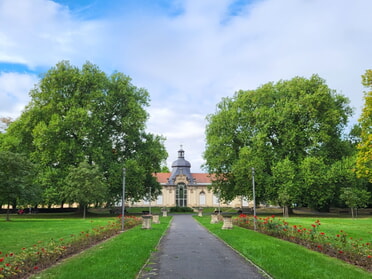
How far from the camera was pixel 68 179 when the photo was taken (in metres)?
31.5

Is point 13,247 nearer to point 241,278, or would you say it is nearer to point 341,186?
point 241,278

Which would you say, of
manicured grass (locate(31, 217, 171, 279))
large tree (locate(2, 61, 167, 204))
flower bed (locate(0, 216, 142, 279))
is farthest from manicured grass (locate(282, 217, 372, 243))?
large tree (locate(2, 61, 167, 204))

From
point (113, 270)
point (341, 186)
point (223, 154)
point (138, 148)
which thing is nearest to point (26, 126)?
point (138, 148)

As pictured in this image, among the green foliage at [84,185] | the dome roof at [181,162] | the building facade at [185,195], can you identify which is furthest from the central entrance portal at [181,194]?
the green foliage at [84,185]

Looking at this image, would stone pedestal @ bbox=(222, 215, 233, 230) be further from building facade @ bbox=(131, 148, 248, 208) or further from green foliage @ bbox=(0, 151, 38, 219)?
Answer: building facade @ bbox=(131, 148, 248, 208)

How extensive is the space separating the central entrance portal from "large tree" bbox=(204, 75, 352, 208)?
31825 millimetres

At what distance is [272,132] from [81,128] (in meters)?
22.1

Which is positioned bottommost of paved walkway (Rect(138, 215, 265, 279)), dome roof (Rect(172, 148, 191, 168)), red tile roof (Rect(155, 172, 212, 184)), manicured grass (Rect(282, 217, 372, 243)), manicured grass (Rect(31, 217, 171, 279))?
manicured grass (Rect(282, 217, 372, 243))

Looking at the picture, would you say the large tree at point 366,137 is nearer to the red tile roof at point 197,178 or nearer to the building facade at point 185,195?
the building facade at point 185,195

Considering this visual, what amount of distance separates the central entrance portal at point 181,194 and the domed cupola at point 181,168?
71.2 inches

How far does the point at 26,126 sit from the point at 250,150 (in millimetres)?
25387

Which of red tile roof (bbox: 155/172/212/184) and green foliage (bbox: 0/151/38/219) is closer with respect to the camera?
green foliage (bbox: 0/151/38/219)

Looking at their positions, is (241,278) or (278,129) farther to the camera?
(278,129)

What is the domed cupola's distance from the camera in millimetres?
72500
